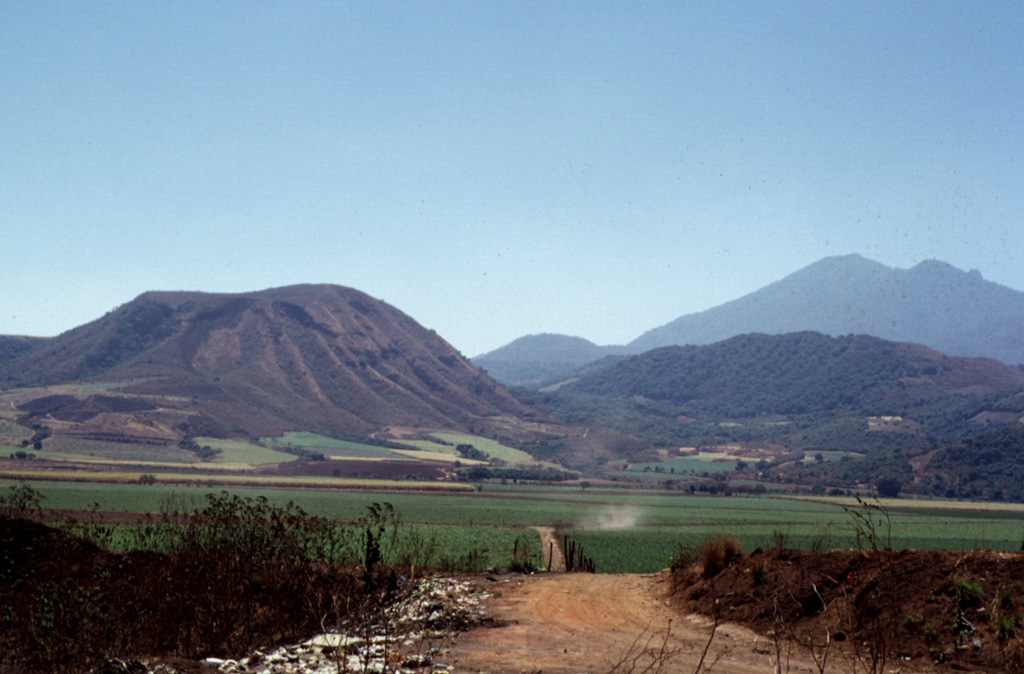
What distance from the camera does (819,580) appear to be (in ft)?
61.7

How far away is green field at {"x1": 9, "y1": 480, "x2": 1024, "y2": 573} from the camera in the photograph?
1998 inches

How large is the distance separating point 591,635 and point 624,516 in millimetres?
62535

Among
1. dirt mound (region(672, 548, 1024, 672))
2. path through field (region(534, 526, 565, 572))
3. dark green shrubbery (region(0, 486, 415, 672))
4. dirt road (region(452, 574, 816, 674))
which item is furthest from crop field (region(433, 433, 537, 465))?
dirt mound (region(672, 548, 1024, 672))

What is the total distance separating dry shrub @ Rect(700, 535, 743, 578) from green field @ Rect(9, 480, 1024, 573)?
1276cm

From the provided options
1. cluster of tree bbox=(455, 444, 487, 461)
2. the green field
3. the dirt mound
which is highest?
the dirt mound

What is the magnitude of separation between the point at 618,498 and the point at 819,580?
8977 centimetres

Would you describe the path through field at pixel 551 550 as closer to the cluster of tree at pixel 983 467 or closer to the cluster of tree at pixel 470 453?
the cluster of tree at pixel 983 467

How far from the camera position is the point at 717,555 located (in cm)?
2275

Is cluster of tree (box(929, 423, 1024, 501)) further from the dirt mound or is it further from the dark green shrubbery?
the dark green shrubbery

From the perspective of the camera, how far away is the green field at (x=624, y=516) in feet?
167

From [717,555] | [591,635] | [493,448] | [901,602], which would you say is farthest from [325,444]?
[901,602]

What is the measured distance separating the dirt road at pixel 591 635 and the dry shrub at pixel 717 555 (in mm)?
1564

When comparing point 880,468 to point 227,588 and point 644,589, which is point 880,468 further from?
point 227,588

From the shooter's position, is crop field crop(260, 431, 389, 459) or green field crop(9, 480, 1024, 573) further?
crop field crop(260, 431, 389, 459)
